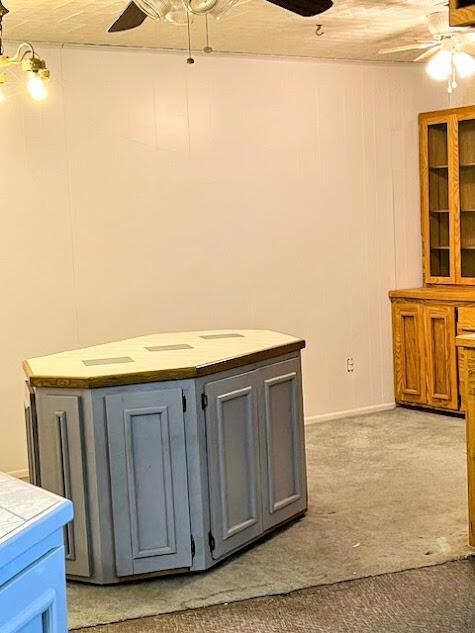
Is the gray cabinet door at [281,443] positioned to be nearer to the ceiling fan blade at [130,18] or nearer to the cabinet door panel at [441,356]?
the ceiling fan blade at [130,18]

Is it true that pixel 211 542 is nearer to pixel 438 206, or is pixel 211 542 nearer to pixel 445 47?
pixel 445 47

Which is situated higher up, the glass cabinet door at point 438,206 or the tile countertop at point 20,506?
the glass cabinet door at point 438,206

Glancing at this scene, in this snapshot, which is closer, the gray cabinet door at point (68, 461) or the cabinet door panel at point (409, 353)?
the gray cabinet door at point (68, 461)

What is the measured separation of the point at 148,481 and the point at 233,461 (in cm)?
41

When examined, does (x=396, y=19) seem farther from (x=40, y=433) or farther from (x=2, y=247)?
(x=40, y=433)

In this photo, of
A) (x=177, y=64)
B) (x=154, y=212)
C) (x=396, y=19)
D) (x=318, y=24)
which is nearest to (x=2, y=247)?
(x=154, y=212)

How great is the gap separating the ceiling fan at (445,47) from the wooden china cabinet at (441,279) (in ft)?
2.43

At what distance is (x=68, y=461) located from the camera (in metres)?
3.73

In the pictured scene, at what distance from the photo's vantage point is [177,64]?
5.86 m

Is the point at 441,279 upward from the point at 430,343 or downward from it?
upward

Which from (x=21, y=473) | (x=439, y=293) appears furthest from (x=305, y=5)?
(x=439, y=293)

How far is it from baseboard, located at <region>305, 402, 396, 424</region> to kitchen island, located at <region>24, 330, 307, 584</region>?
8.45ft

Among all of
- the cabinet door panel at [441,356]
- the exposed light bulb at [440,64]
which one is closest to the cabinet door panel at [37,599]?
the exposed light bulb at [440,64]

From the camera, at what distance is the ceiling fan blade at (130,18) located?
3696 millimetres
